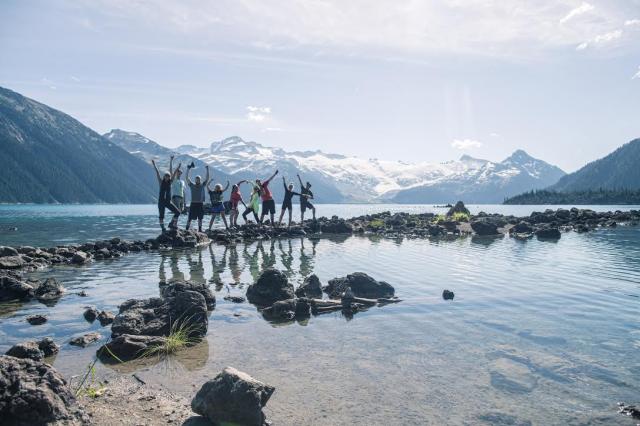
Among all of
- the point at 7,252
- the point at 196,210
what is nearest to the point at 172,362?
the point at 7,252

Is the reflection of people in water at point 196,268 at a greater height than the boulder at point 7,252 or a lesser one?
lesser

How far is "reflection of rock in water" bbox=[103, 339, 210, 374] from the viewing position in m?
7.81

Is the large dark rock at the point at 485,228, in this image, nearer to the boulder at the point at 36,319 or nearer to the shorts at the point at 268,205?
the shorts at the point at 268,205

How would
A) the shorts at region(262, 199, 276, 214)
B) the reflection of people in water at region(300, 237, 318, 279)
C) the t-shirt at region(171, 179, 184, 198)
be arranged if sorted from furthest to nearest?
the shorts at region(262, 199, 276, 214) → the t-shirt at region(171, 179, 184, 198) → the reflection of people in water at region(300, 237, 318, 279)

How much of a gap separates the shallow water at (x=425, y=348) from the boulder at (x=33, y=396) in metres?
1.72

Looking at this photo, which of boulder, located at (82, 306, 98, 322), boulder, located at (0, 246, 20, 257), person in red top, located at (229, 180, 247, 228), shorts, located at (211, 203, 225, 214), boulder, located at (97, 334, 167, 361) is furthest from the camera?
person in red top, located at (229, 180, 247, 228)

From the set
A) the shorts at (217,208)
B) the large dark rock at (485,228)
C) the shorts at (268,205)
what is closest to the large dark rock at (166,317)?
the shorts at (217,208)

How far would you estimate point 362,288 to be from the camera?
43.9ft

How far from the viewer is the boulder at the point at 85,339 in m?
8.80

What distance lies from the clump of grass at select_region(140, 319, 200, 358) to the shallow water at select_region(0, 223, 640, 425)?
1.00 ft

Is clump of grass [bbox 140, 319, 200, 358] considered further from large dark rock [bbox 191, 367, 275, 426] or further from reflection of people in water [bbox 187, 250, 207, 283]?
reflection of people in water [bbox 187, 250, 207, 283]

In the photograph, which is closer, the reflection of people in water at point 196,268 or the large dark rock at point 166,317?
the large dark rock at point 166,317

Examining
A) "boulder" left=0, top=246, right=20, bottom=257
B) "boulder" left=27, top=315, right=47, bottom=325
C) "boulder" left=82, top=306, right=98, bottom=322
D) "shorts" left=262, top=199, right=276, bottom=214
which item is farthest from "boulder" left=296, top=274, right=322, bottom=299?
"shorts" left=262, top=199, right=276, bottom=214

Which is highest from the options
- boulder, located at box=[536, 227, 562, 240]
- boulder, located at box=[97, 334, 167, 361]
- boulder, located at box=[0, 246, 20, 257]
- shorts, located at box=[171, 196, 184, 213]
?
shorts, located at box=[171, 196, 184, 213]
